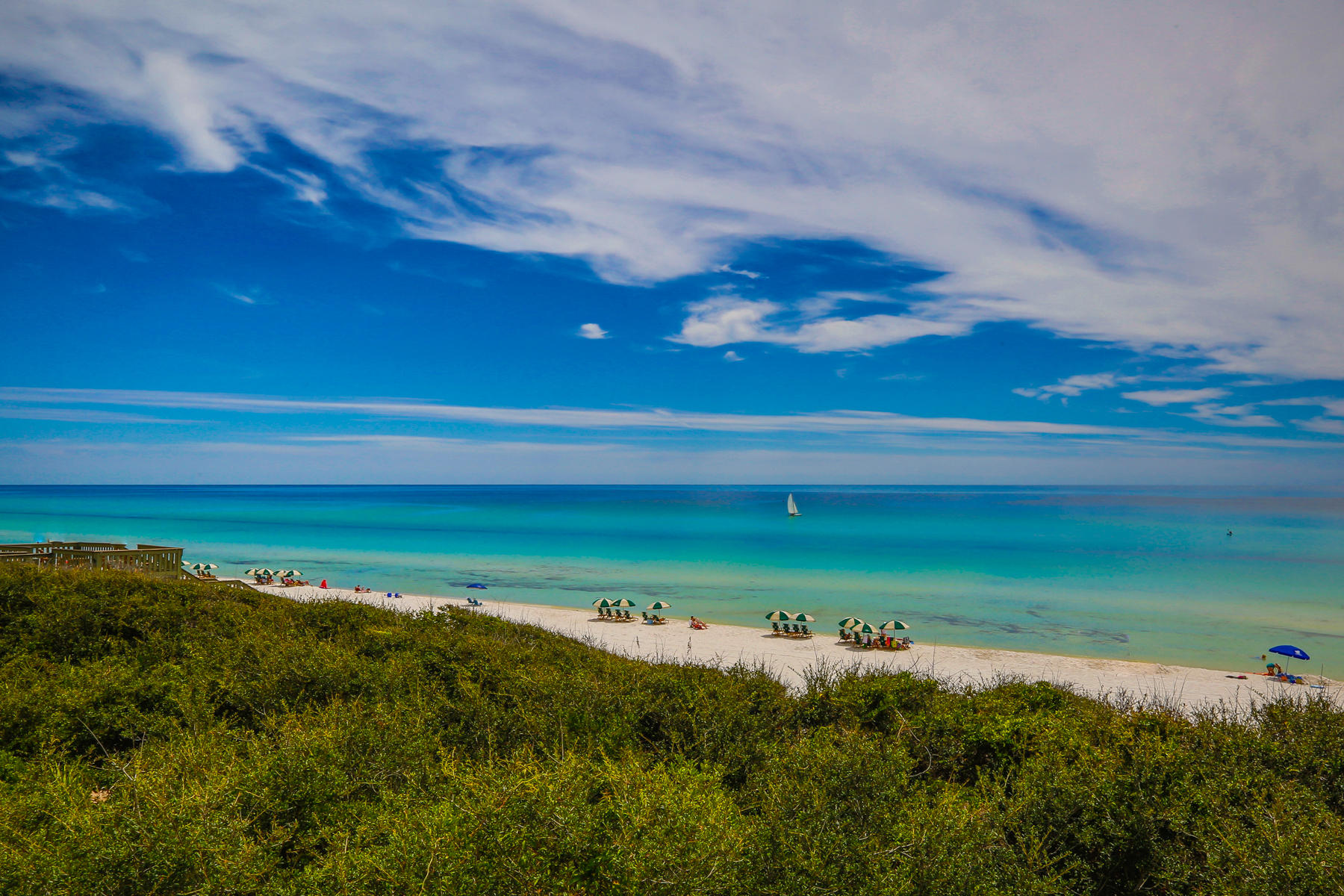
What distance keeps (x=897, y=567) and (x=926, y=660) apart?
2610 cm

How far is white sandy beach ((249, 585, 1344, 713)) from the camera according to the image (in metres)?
17.4

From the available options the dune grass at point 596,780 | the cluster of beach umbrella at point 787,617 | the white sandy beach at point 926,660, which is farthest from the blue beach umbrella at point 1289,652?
the dune grass at point 596,780

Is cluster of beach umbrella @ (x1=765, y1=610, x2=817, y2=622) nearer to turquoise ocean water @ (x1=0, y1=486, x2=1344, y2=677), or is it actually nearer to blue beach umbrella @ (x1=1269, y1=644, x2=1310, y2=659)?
turquoise ocean water @ (x1=0, y1=486, x2=1344, y2=677)

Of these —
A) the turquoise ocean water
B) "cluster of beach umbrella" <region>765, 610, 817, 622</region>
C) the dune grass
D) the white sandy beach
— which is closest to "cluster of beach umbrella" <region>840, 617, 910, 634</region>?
the white sandy beach

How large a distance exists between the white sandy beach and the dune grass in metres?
7.22

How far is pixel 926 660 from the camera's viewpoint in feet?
69.1

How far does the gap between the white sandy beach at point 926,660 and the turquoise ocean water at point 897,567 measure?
10.2ft

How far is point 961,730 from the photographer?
23.7 ft

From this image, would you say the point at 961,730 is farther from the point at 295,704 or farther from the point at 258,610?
the point at 258,610

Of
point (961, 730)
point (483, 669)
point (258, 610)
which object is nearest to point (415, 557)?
point (258, 610)

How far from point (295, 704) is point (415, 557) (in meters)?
46.5

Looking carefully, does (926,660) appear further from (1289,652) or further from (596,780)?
(596,780)

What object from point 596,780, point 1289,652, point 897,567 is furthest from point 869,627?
point 897,567

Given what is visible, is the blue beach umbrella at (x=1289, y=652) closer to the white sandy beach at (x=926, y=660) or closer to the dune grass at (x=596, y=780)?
the white sandy beach at (x=926, y=660)
